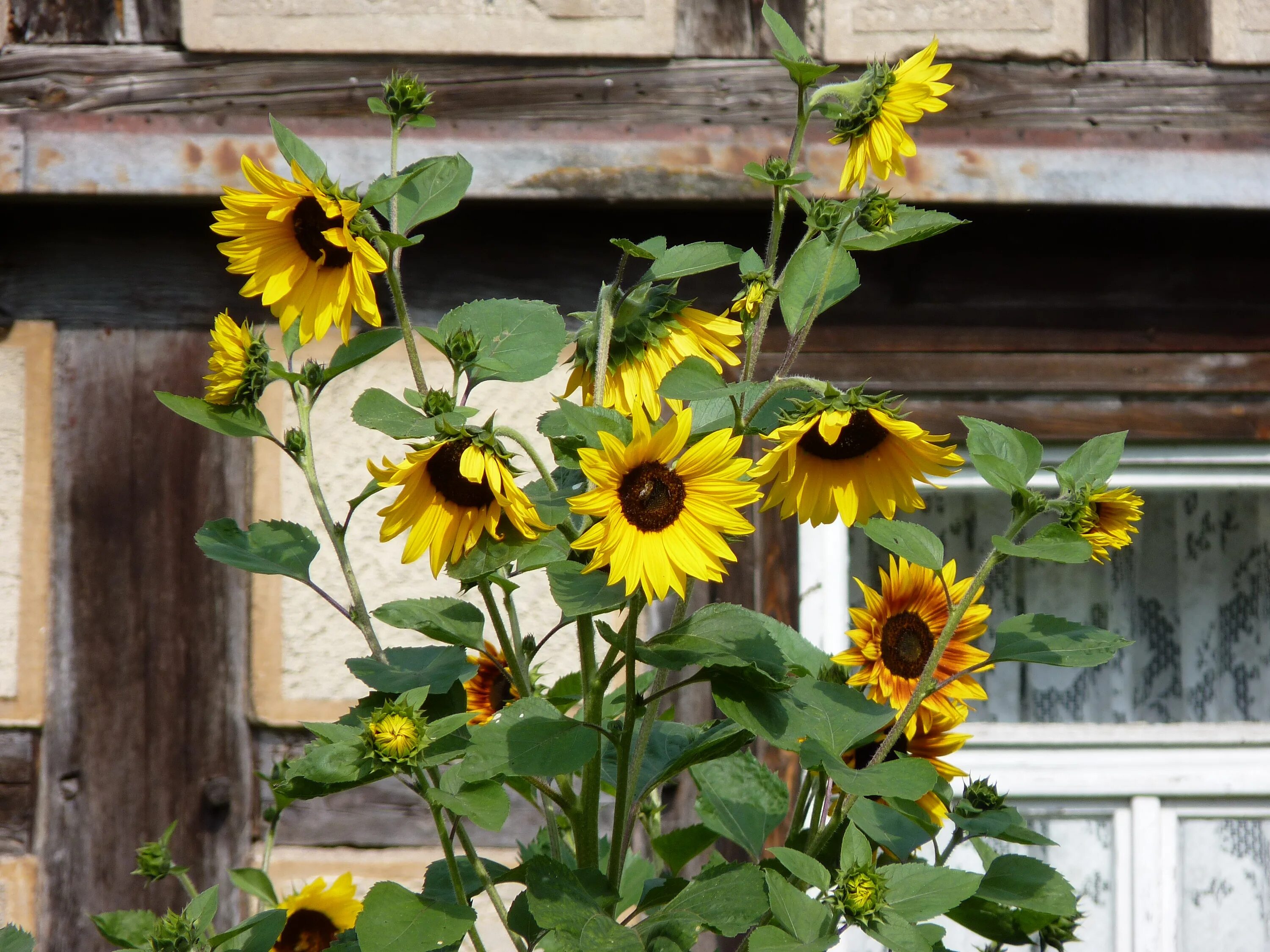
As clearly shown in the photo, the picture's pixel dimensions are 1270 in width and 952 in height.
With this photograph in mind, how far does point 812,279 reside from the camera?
780mm

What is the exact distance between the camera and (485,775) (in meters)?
0.71

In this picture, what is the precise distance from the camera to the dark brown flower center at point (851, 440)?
75 centimetres

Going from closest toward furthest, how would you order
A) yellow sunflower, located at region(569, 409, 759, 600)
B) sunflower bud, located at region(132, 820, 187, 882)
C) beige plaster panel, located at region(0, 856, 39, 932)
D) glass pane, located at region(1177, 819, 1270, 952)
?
1. yellow sunflower, located at region(569, 409, 759, 600)
2. sunflower bud, located at region(132, 820, 187, 882)
3. beige plaster panel, located at region(0, 856, 39, 932)
4. glass pane, located at region(1177, 819, 1270, 952)

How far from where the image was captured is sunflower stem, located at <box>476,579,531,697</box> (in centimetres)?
78

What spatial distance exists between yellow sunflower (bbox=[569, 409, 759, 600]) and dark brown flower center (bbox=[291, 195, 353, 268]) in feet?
0.84

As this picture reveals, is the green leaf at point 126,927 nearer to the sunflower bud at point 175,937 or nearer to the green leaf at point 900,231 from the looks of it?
the sunflower bud at point 175,937

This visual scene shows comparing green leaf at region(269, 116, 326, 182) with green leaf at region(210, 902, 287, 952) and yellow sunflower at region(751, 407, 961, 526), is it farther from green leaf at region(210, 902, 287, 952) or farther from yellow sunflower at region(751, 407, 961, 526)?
green leaf at region(210, 902, 287, 952)

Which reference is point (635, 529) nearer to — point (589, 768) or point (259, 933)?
point (589, 768)

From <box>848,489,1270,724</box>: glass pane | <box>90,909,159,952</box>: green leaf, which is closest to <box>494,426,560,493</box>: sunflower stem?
<box>90,909,159,952</box>: green leaf

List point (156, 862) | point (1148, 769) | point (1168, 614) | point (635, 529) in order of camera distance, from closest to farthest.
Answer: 1. point (635, 529)
2. point (156, 862)
3. point (1148, 769)
4. point (1168, 614)

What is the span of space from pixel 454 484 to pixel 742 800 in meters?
0.43

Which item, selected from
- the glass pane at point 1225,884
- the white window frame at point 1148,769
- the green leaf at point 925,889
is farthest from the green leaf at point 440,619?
the glass pane at point 1225,884

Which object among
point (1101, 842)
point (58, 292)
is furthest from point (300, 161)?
point (1101, 842)

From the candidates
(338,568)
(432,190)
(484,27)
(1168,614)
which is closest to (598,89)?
(484,27)
